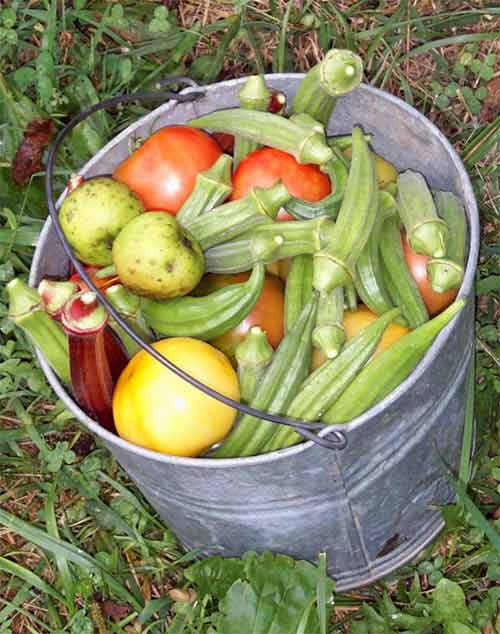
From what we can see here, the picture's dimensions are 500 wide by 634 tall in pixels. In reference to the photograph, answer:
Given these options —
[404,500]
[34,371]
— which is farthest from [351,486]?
[34,371]

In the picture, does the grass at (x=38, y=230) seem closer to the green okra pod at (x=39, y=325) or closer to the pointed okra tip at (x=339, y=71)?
the green okra pod at (x=39, y=325)

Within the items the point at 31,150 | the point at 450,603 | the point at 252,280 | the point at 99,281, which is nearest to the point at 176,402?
the point at 252,280

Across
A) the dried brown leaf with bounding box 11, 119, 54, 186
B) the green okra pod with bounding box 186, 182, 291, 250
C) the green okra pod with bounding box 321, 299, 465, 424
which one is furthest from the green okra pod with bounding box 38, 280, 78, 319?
the dried brown leaf with bounding box 11, 119, 54, 186

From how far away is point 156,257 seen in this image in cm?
182

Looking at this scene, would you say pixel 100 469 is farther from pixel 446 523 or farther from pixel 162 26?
pixel 162 26

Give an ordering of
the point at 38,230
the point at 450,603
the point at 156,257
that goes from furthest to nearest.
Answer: the point at 38,230 → the point at 450,603 → the point at 156,257

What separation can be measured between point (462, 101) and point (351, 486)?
4.24 feet

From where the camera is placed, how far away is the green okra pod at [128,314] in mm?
1883

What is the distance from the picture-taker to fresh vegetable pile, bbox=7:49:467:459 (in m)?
1.83

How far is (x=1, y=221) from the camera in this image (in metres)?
2.77

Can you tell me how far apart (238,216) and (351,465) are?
0.50 meters

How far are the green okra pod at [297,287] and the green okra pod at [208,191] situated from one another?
18cm

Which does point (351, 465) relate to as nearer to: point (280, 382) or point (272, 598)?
point (280, 382)

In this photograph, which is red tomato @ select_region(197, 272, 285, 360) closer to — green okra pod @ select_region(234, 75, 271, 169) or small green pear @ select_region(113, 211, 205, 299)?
small green pear @ select_region(113, 211, 205, 299)
